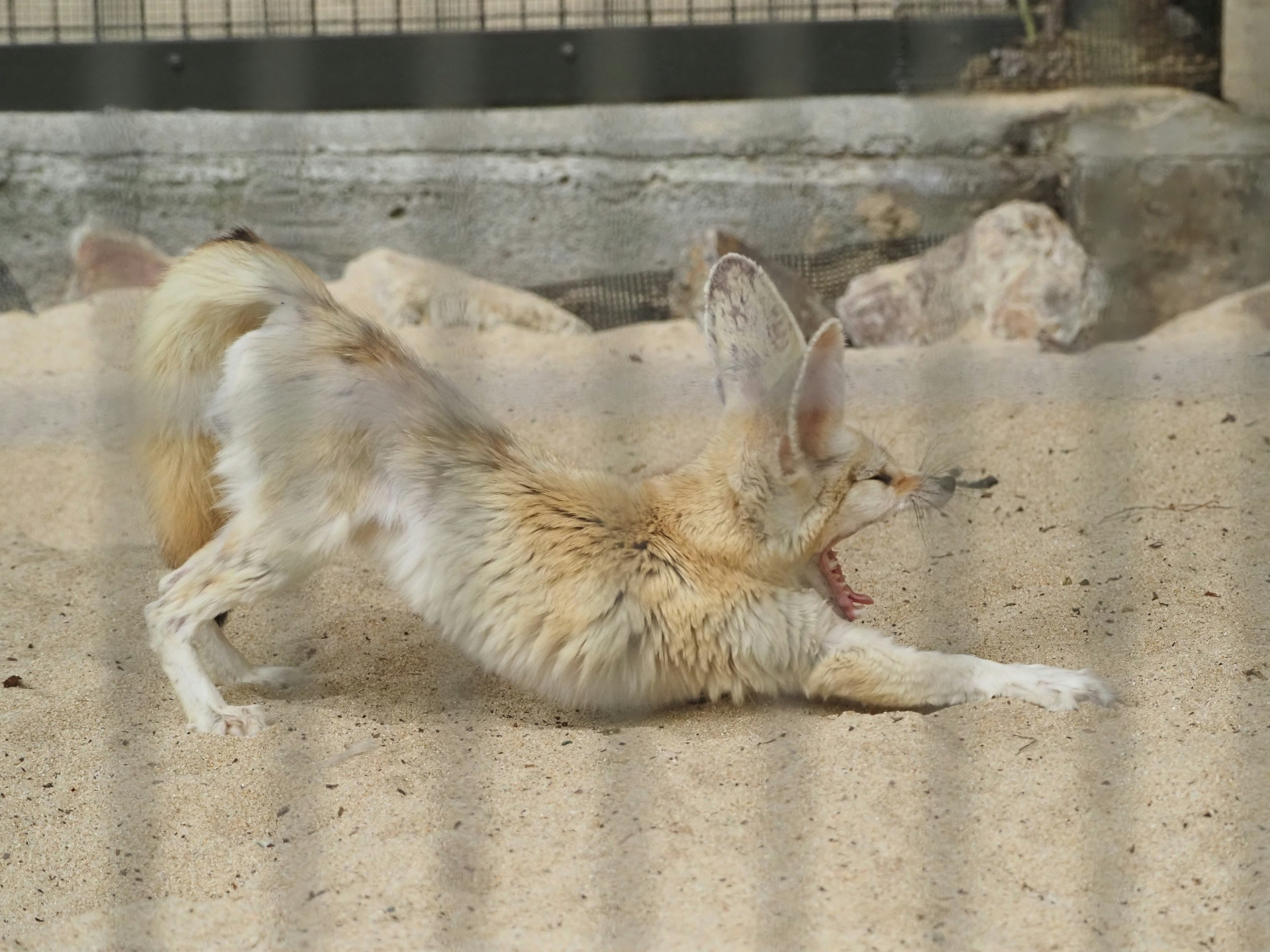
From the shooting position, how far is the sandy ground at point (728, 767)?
2385mm

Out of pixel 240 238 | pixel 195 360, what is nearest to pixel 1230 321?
pixel 240 238

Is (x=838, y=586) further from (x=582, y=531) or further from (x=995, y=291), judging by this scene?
(x=995, y=291)

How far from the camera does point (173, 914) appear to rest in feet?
8.07

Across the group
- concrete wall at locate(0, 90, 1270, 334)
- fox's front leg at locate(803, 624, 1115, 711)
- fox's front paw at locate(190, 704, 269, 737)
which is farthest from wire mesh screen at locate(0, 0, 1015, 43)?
fox's front paw at locate(190, 704, 269, 737)

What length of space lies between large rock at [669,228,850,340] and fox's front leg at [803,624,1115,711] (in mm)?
2255

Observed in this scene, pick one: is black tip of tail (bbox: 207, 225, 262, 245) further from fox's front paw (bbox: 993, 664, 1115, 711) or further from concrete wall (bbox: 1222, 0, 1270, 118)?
concrete wall (bbox: 1222, 0, 1270, 118)

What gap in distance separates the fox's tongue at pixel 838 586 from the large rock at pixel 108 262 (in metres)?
3.52

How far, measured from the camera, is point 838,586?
3551mm

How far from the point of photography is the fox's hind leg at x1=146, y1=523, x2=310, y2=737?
326 centimetres

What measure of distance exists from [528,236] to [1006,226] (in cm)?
192

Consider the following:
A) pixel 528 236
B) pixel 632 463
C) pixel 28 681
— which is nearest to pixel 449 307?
pixel 528 236

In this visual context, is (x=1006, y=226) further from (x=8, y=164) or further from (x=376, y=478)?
(x=8, y=164)

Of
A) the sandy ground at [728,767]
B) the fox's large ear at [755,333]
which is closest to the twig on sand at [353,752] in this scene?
the sandy ground at [728,767]

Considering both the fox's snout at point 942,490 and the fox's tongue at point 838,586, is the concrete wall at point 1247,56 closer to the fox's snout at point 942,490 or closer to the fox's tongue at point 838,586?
the fox's snout at point 942,490
